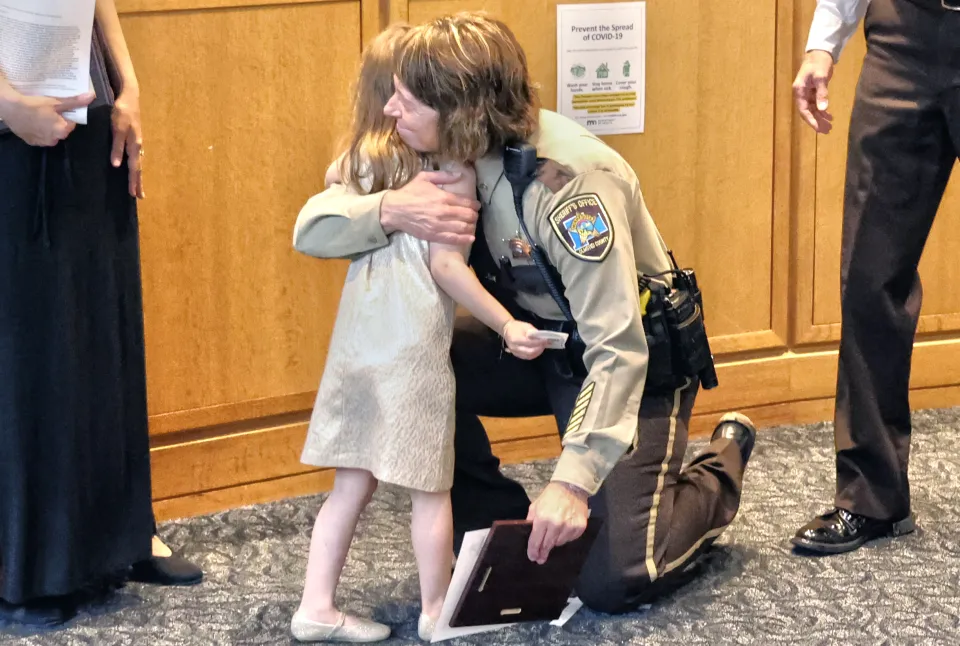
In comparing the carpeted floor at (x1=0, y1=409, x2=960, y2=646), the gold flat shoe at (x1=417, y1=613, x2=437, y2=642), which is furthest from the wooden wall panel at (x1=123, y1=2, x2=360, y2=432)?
the gold flat shoe at (x1=417, y1=613, x2=437, y2=642)

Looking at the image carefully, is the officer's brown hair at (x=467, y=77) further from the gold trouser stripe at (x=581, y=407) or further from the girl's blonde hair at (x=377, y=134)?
the gold trouser stripe at (x=581, y=407)

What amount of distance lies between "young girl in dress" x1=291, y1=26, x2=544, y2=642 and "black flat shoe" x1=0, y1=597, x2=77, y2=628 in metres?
0.38

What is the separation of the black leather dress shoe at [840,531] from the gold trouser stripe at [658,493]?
0.34 meters

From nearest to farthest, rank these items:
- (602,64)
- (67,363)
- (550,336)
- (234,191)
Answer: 1. (550,336)
2. (67,363)
3. (234,191)
4. (602,64)

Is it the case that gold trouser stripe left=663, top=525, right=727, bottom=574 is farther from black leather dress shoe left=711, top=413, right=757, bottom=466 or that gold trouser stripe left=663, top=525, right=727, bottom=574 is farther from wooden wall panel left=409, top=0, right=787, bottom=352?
wooden wall panel left=409, top=0, right=787, bottom=352

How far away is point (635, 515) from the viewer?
6.42 feet

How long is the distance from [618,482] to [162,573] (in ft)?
2.51

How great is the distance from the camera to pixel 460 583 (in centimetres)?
176

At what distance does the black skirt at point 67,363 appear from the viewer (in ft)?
6.18

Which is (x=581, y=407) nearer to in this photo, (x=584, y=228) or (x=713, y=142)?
(x=584, y=228)

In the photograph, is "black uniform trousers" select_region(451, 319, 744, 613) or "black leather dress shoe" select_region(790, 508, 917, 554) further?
"black leather dress shoe" select_region(790, 508, 917, 554)

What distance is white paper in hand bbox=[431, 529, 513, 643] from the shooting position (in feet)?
5.68

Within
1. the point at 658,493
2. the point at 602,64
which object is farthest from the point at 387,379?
the point at 602,64

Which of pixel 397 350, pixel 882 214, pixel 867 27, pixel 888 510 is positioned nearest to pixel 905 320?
pixel 882 214
